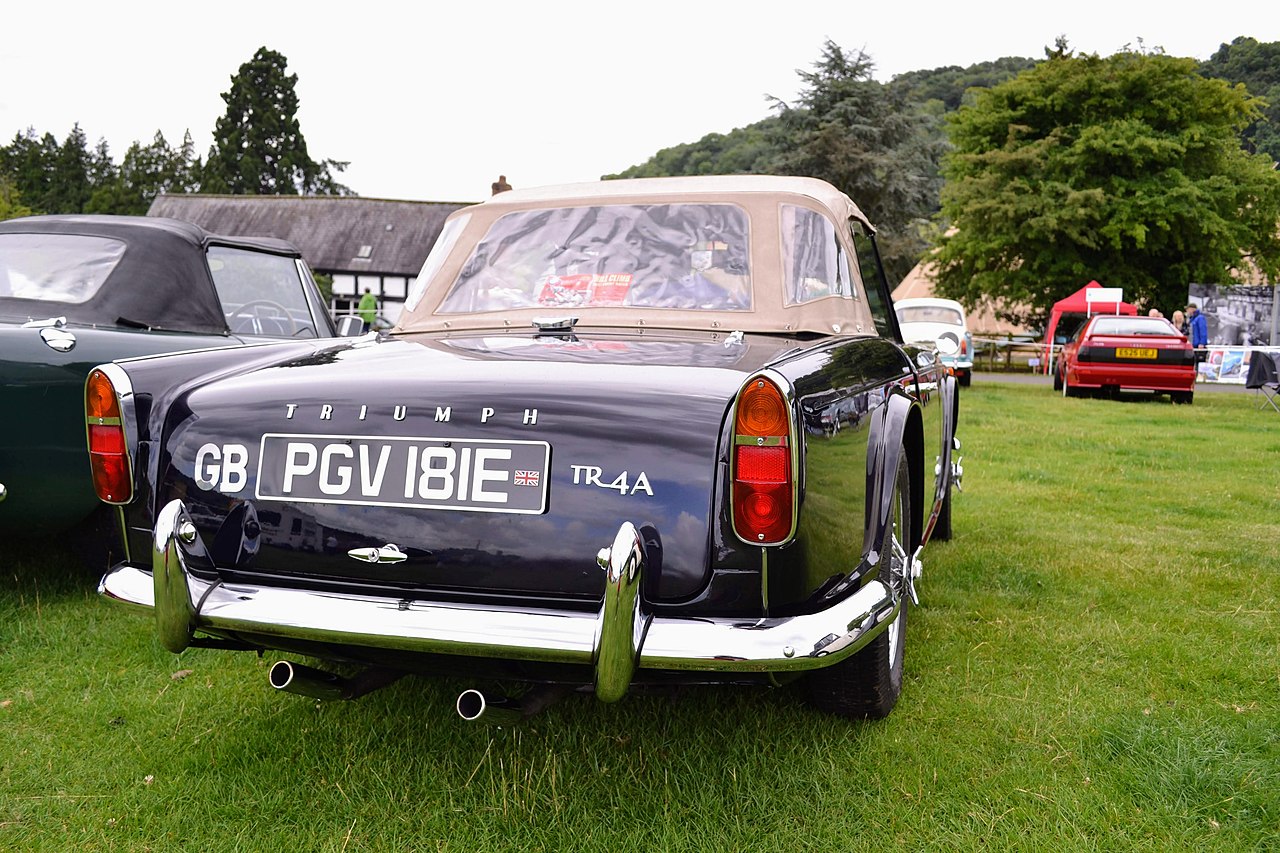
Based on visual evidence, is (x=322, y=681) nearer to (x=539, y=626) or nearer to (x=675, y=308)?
(x=539, y=626)

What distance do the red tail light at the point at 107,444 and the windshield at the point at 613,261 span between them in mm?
1121

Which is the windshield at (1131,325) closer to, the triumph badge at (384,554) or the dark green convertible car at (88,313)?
the dark green convertible car at (88,313)

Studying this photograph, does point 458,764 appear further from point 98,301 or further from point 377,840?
point 98,301

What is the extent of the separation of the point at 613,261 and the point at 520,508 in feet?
4.47

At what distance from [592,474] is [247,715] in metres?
1.60

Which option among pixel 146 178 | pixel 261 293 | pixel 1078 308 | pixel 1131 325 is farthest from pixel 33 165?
pixel 261 293

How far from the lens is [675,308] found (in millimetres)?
3236

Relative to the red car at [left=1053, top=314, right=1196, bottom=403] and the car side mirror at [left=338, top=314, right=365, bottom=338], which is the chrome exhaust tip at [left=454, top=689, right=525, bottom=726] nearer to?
the car side mirror at [left=338, top=314, right=365, bottom=338]

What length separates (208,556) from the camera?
2480 mm

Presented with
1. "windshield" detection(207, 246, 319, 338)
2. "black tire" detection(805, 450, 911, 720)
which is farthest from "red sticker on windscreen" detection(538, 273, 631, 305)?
"windshield" detection(207, 246, 319, 338)

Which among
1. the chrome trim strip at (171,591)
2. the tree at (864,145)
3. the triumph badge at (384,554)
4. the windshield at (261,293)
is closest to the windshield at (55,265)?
the windshield at (261,293)

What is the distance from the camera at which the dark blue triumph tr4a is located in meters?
2.21

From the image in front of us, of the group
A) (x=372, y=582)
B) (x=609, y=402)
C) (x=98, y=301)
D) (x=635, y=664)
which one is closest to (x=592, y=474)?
(x=609, y=402)

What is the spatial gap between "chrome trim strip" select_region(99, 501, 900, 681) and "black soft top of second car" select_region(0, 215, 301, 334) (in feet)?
8.24
